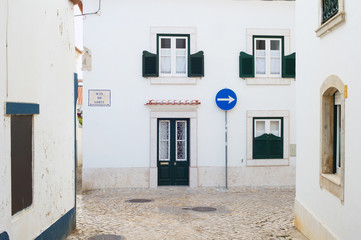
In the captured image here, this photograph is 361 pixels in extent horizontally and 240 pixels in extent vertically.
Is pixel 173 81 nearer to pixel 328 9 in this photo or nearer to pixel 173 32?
pixel 173 32

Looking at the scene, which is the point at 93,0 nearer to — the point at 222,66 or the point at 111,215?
the point at 222,66

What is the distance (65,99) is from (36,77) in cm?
154

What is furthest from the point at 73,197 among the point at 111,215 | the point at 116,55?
the point at 116,55

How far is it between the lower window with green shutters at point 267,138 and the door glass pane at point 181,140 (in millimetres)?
2201

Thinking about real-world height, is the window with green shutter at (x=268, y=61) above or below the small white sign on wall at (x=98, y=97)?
above

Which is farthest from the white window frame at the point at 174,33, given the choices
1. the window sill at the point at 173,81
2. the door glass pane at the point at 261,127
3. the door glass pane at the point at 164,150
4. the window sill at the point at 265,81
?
the door glass pane at the point at 261,127

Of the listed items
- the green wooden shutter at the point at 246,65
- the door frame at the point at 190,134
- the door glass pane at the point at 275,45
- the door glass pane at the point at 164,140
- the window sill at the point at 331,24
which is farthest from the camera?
the door glass pane at the point at 275,45

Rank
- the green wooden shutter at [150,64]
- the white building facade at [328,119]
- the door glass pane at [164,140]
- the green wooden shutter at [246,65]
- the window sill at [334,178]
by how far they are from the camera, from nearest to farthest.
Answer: the white building facade at [328,119], the window sill at [334,178], the green wooden shutter at [150,64], the green wooden shutter at [246,65], the door glass pane at [164,140]

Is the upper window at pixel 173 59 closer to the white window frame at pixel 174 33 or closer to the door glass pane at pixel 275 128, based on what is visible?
the white window frame at pixel 174 33

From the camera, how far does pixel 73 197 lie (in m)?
8.38

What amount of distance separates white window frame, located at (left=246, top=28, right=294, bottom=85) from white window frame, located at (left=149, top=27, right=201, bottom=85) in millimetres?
1722

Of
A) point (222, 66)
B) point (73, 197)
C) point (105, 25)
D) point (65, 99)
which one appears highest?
point (105, 25)

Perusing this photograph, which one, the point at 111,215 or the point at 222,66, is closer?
the point at 111,215

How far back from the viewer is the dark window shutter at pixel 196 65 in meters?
13.6
